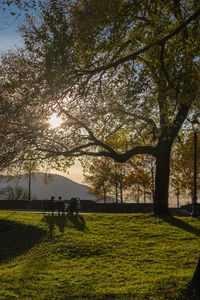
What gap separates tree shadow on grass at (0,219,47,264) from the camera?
42.4 ft

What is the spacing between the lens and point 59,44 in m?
7.89

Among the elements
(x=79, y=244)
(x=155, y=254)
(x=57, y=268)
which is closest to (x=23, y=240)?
(x=79, y=244)

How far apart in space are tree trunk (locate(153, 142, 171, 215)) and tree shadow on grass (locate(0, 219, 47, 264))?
740 cm

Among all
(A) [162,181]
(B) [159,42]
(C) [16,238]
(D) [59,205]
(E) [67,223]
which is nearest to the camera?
(B) [159,42]

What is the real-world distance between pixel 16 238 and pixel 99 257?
6.22 meters

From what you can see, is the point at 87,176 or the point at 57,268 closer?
the point at 57,268

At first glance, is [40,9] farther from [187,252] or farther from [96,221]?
[96,221]

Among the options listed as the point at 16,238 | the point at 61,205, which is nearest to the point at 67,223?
the point at 16,238

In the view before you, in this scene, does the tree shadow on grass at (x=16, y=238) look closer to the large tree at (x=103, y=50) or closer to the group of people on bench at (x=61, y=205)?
the group of people on bench at (x=61, y=205)

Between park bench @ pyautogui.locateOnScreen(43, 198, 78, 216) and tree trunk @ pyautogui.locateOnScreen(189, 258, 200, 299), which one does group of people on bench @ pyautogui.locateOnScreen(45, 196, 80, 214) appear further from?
tree trunk @ pyautogui.locateOnScreen(189, 258, 200, 299)

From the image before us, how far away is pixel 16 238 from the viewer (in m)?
15.1

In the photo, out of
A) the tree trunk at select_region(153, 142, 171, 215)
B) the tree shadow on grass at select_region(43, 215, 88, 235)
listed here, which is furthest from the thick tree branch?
the tree trunk at select_region(153, 142, 171, 215)

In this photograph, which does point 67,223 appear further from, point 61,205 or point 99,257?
point 99,257

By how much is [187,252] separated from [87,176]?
3739cm
